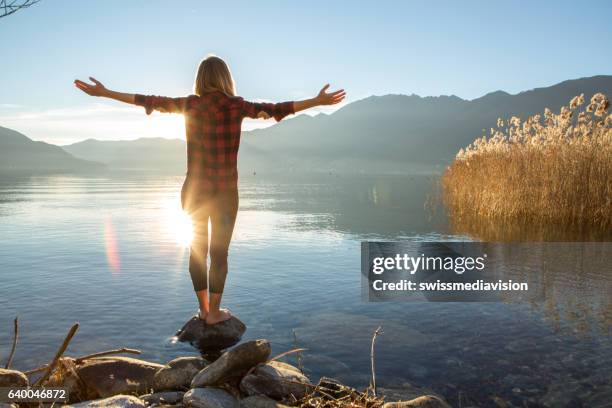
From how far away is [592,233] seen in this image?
44.9 ft

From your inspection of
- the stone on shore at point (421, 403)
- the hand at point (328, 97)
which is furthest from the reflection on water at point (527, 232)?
the stone on shore at point (421, 403)

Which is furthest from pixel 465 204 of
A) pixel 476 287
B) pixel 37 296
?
pixel 37 296

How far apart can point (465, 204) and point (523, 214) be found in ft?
11.9

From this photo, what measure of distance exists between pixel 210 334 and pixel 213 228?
110 centimetres

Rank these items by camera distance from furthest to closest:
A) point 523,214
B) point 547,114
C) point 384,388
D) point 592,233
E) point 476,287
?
point 547,114, point 523,214, point 592,233, point 476,287, point 384,388

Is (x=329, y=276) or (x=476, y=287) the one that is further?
(x=329, y=276)

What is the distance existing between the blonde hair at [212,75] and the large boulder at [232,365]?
2566mm

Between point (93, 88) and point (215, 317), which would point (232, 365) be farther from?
point (93, 88)

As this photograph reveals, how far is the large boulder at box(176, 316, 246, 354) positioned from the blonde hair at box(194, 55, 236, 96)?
242 centimetres

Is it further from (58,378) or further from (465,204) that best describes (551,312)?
(465,204)

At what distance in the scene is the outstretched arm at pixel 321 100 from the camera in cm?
532

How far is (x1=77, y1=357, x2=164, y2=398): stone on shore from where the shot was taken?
4.09 m

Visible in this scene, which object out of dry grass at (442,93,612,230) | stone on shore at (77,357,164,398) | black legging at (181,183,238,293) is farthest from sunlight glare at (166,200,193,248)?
dry grass at (442,93,612,230)
